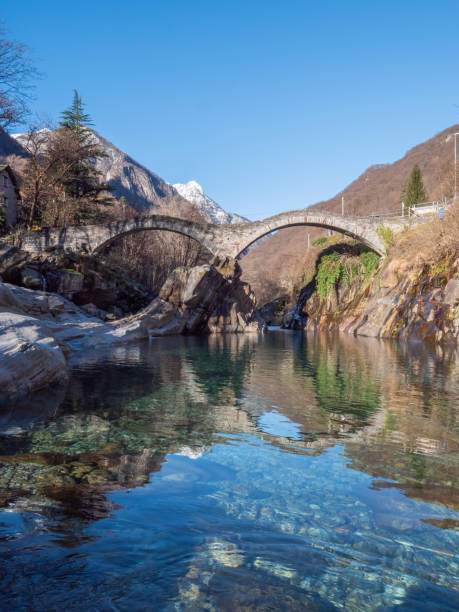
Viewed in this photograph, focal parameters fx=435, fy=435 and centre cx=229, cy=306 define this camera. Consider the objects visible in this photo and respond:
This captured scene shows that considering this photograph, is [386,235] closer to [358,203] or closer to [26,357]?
[26,357]

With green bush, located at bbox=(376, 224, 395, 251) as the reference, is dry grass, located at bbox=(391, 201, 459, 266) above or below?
below

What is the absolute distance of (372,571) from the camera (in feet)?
6.84

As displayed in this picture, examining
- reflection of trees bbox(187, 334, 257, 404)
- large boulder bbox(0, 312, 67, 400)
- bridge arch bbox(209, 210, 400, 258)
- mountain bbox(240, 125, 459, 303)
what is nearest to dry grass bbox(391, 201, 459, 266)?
bridge arch bbox(209, 210, 400, 258)

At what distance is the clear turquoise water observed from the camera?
190 cm

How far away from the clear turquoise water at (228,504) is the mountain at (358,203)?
34924 mm

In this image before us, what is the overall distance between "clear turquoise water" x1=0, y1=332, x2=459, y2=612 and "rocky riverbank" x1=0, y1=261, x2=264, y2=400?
2.84ft

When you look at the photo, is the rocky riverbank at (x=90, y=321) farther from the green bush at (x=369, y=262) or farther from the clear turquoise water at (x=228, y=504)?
the green bush at (x=369, y=262)

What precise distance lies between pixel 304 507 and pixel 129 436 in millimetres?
2174

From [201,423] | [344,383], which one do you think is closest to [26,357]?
[201,423]

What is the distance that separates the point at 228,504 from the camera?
2.84 meters

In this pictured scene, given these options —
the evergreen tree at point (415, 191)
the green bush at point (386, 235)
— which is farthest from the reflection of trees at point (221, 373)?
the evergreen tree at point (415, 191)

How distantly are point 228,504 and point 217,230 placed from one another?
107 feet

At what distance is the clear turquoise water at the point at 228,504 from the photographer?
190 cm

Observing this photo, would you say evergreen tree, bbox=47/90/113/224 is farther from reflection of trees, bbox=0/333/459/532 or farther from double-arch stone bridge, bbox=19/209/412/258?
reflection of trees, bbox=0/333/459/532
